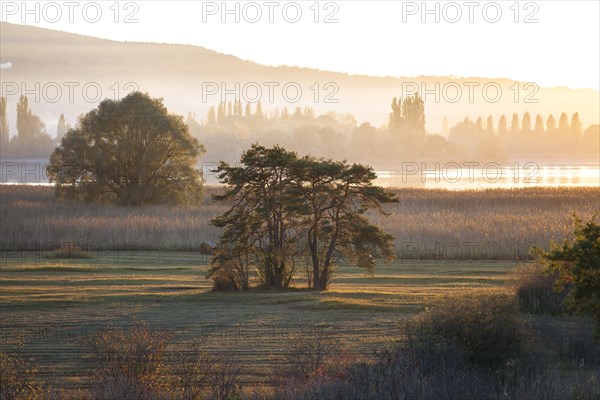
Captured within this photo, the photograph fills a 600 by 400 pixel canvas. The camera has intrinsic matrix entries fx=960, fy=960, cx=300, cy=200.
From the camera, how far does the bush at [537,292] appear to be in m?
20.6

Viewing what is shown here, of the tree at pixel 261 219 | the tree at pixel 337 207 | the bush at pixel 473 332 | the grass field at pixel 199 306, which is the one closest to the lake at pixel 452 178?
the grass field at pixel 199 306

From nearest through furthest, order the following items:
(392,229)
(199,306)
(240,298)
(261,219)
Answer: (199,306) < (240,298) < (261,219) < (392,229)

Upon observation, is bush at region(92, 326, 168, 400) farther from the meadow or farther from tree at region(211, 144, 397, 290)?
tree at region(211, 144, 397, 290)

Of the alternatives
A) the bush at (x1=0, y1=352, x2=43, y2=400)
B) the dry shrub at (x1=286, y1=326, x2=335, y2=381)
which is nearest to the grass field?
the dry shrub at (x1=286, y1=326, x2=335, y2=381)

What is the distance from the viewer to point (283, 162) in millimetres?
24750

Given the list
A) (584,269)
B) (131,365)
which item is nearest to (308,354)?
(131,365)

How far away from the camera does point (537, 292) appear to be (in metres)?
21.3

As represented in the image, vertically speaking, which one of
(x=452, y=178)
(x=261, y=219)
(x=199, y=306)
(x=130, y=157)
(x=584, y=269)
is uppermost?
(x=130, y=157)

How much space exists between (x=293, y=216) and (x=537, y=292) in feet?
21.9

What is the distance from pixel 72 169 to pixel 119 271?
32.2m

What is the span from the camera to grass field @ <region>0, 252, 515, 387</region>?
16.4 meters

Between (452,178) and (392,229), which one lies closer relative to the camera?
(392,229)

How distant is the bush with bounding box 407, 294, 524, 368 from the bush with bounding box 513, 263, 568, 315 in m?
4.36

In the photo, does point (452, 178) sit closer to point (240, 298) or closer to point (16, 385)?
point (240, 298)
